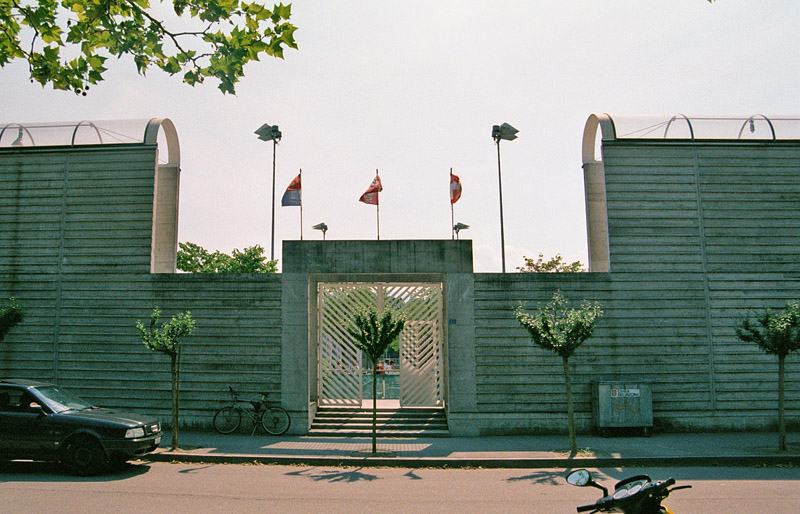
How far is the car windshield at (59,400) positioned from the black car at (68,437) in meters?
0.12

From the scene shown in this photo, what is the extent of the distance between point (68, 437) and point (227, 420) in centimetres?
454

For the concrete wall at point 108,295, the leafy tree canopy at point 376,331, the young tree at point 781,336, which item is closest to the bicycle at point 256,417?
the concrete wall at point 108,295

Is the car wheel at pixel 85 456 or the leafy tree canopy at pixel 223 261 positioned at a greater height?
the leafy tree canopy at pixel 223 261

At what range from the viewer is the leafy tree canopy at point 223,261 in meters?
40.1

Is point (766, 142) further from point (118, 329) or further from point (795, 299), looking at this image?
point (118, 329)

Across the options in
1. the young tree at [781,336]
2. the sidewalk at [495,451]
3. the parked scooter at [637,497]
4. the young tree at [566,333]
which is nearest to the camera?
the parked scooter at [637,497]

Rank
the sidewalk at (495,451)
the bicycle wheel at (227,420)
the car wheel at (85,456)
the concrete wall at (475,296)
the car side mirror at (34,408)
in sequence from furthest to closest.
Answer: the concrete wall at (475,296) → the bicycle wheel at (227,420) → the sidewalk at (495,451) → the car side mirror at (34,408) → the car wheel at (85,456)

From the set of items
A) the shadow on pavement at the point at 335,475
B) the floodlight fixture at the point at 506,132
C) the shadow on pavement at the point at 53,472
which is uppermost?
the floodlight fixture at the point at 506,132

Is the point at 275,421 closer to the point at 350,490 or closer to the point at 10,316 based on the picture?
the point at 350,490

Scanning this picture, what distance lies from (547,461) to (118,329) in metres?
10.9

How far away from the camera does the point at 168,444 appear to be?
41.7ft

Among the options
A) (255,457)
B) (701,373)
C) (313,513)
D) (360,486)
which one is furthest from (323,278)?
(701,373)

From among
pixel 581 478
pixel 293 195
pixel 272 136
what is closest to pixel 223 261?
pixel 272 136

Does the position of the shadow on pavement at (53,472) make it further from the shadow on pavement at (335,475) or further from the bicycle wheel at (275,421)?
the bicycle wheel at (275,421)
